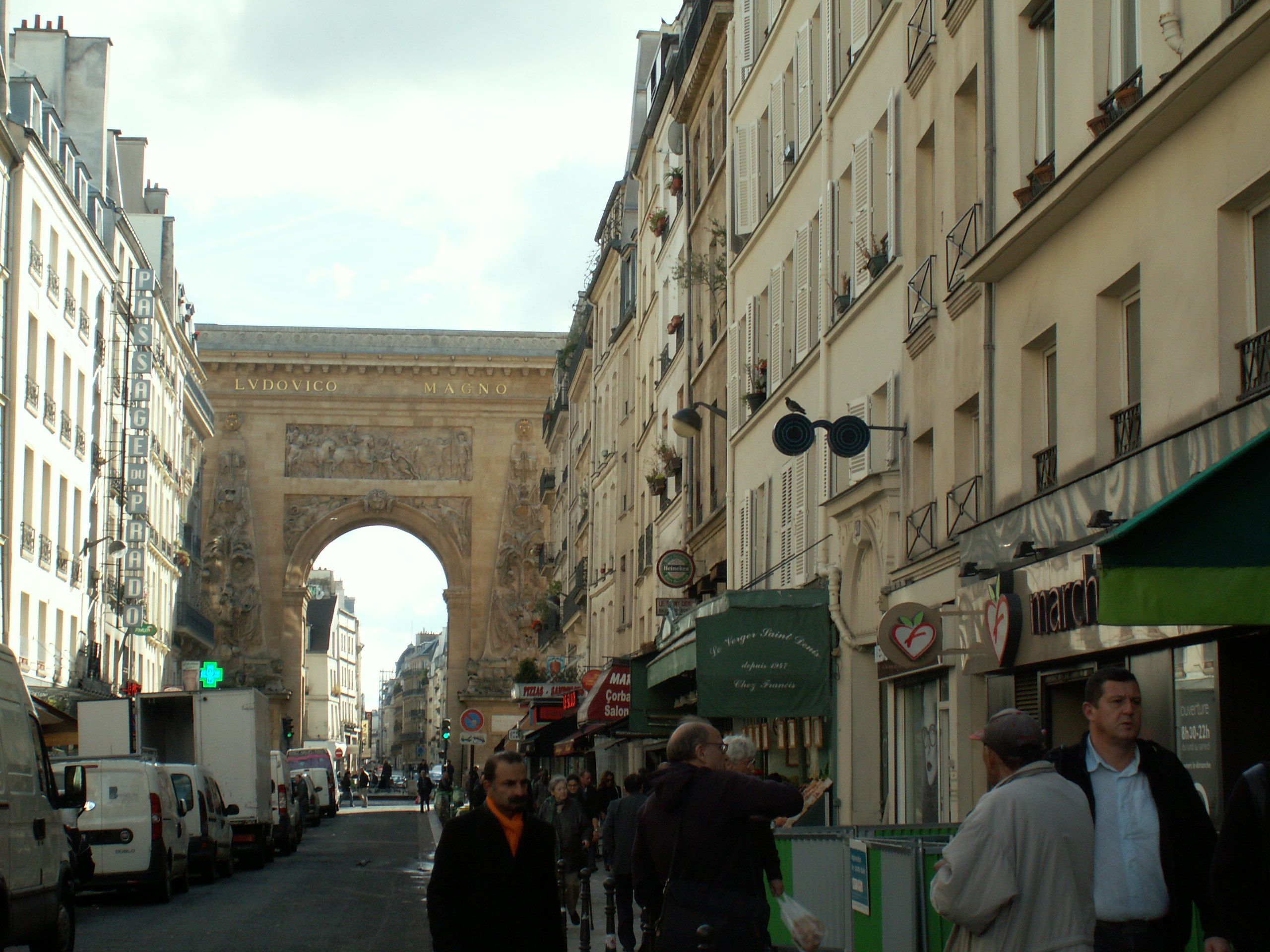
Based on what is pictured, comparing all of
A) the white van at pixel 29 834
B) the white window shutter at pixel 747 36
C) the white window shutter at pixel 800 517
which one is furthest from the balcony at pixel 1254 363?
the white window shutter at pixel 747 36

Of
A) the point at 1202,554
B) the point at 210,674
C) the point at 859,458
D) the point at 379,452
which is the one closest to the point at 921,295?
the point at 859,458

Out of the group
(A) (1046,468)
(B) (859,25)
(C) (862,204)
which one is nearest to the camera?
(A) (1046,468)

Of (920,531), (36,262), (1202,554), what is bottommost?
(1202,554)

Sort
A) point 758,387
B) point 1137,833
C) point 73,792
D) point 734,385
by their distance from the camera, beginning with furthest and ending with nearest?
1. point 734,385
2. point 758,387
3. point 73,792
4. point 1137,833

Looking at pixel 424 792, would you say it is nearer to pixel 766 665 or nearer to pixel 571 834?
pixel 766 665

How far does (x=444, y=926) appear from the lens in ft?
18.4

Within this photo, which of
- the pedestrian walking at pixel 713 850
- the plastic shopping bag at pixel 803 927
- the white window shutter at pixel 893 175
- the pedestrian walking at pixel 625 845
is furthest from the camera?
the white window shutter at pixel 893 175

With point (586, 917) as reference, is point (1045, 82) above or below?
above

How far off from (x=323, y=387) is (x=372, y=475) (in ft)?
12.3

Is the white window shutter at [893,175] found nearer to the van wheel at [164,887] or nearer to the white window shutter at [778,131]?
the white window shutter at [778,131]

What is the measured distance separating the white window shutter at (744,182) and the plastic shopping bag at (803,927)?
1657 cm

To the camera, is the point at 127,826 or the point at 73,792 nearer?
the point at 73,792

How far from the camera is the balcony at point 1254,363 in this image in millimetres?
8094

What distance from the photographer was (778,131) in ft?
67.6
